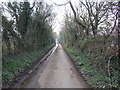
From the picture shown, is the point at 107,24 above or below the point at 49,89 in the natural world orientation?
above

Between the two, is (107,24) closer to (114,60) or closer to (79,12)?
(114,60)

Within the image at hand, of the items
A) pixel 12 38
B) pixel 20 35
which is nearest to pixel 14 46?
pixel 12 38

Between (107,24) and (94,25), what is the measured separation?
7.22 m

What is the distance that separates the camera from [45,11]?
25875 millimetres

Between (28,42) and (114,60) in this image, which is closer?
(114,60)

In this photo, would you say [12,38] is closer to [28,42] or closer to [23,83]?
[28,42]

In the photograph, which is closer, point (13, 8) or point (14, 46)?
point (14, 46)

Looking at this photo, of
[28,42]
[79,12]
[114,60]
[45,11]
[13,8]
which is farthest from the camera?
[45,11]

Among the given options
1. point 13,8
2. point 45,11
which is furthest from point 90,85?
point 45,11

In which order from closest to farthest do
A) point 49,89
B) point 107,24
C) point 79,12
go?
point 49,89 < point 107,24 < point 79,12

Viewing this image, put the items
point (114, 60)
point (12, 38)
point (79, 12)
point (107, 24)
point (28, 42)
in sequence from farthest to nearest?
point (79, 12), point (28, 42), point (12, 38), point (107, 24), point (114, 60)

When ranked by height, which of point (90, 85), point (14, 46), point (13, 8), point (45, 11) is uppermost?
point (45, 11)

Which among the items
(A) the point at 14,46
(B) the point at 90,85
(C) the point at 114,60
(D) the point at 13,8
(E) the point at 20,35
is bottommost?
(B) the point at 90,85

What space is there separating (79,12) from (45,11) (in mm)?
6431
